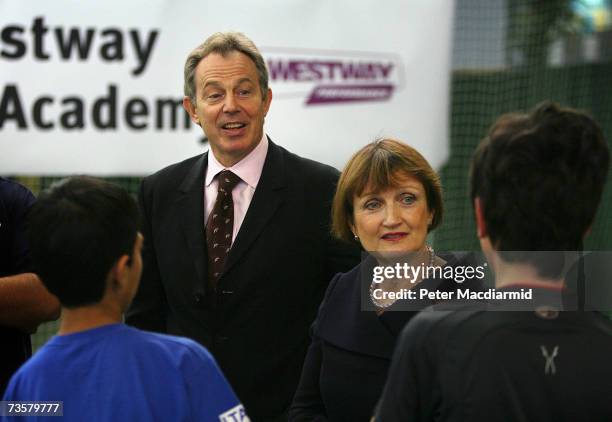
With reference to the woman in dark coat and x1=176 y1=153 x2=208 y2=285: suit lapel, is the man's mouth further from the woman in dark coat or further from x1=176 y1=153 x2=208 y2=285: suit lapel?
the woman in dark coat

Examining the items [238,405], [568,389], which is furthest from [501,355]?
[238,405]

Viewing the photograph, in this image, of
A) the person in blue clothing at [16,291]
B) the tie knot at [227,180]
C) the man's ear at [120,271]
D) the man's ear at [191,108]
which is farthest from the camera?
the man's ear at [191,108]

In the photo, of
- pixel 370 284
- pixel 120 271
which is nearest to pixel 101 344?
pixel 120 271

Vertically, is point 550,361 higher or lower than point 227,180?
lower

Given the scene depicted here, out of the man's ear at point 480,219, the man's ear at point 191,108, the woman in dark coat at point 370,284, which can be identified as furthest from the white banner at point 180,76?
the man's ear at point 480,219

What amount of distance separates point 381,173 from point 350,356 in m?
0.51

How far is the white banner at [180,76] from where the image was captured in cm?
525

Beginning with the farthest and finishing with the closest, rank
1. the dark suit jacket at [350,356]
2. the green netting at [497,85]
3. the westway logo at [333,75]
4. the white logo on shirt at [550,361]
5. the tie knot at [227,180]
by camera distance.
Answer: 1. the green netting at [497,85]
2. the westway logo at [333,75]
3. the tie knot at [227,180]
4. the dark suit jacket at [350,356]
5. the white logo on shirt at [550,361]

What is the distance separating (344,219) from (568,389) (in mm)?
1148

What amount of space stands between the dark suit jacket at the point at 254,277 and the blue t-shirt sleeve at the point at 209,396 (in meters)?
0.99

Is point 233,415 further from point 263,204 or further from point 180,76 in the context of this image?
point 180,76

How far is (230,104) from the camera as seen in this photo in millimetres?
3037

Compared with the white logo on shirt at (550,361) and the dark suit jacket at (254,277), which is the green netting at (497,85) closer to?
the dark suit jacket at (254,277)

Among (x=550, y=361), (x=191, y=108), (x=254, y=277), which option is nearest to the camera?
(x=550, y=361)
